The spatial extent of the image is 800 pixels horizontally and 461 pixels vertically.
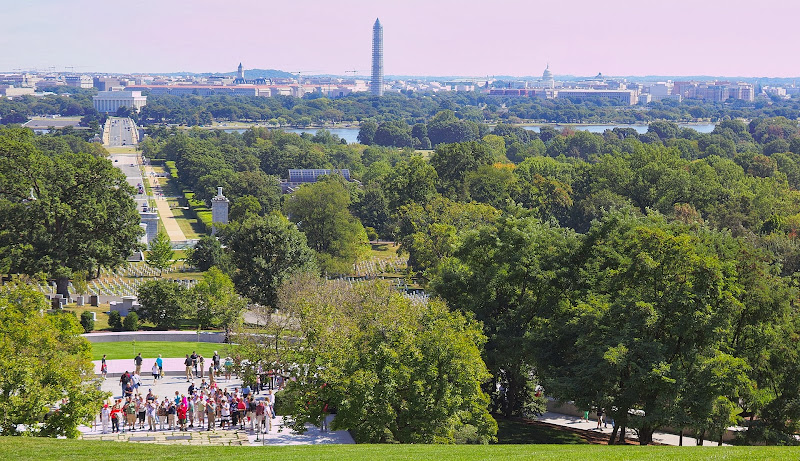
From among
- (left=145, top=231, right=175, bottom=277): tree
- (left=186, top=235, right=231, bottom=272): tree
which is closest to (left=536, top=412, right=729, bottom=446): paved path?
(left=186, top=235, right=231, bottom=272): tree

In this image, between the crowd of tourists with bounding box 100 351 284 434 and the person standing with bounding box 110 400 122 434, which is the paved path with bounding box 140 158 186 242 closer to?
the crowd of tourists with bounding box 100 351 284 434

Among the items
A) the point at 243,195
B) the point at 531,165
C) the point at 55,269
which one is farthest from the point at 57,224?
the point at 531,165

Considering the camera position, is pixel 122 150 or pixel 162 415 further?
pixel 122 150

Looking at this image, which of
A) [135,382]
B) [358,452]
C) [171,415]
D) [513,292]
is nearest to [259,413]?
[171,415]

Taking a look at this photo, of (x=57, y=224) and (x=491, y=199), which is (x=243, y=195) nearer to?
(x=491, y=199)

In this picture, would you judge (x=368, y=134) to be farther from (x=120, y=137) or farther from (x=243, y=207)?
(x=243, y=207)

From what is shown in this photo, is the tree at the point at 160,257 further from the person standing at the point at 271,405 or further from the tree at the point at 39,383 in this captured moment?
the tree at the point at 39,383

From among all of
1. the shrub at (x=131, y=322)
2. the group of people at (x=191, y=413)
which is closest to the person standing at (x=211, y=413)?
the group of people at (x=191, y=413)
